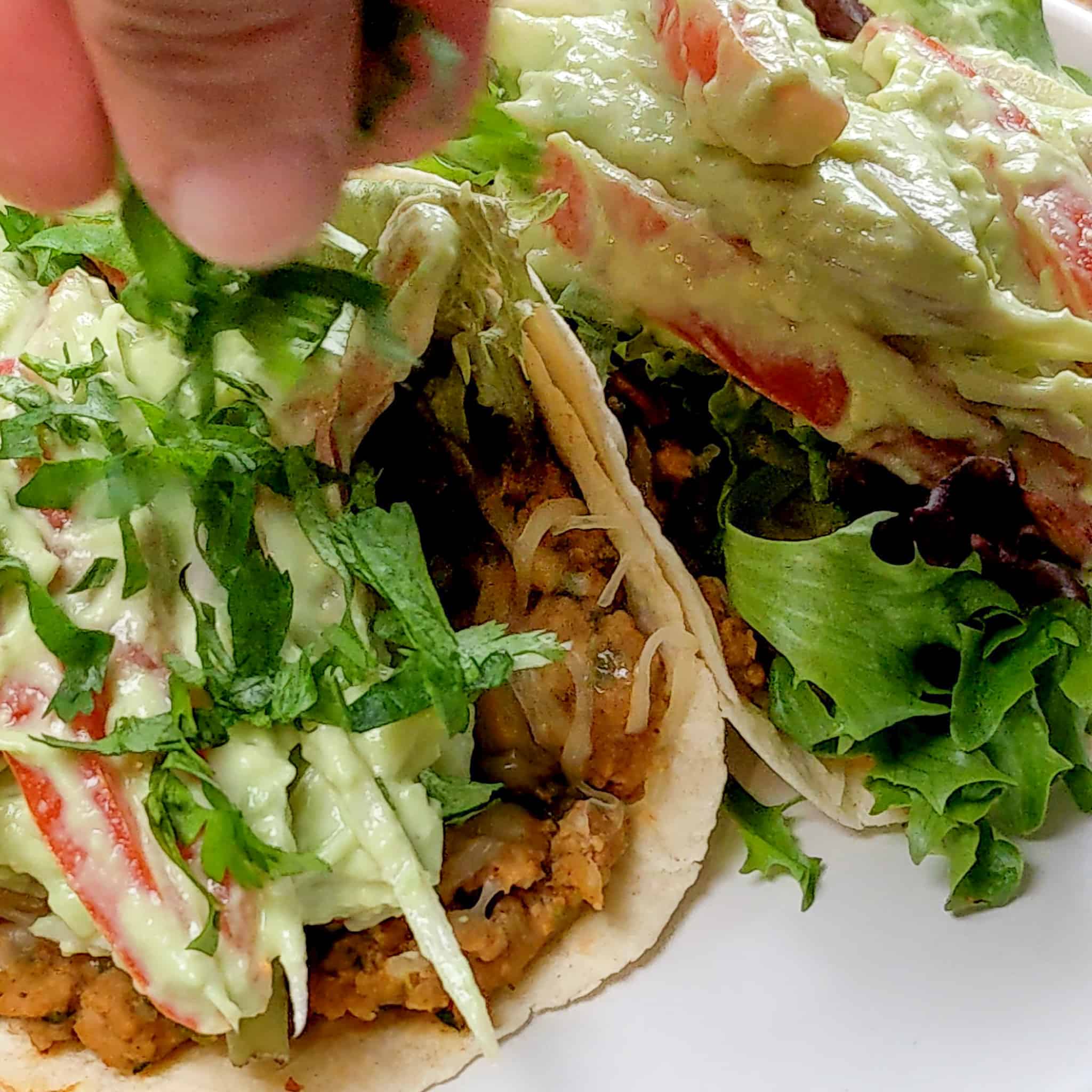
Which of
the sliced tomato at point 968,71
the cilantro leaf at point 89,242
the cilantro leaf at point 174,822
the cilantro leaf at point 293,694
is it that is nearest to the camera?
the cilantro leaf at point 174,822

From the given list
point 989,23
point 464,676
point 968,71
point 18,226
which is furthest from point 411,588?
point 989,23

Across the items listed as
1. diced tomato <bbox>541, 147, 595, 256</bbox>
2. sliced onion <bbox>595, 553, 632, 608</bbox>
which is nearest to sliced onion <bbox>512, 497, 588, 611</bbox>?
sliced onion <bbox>595, 553, 632, 608</bbox>

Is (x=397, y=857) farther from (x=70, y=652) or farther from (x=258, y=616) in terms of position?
(x=70, y=652)

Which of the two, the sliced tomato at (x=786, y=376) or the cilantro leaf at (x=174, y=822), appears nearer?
the cilantro leaf at (x=174, y=822)

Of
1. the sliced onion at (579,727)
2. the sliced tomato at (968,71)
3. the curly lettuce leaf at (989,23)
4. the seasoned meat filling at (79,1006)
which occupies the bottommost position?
→ the seasoned meat filling at (79,1006)

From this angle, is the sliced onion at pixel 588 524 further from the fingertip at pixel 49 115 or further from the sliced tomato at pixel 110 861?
the fingertip at pixel 49 115

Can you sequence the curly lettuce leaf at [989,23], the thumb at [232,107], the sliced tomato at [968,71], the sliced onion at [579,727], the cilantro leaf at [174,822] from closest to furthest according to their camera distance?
the thumb at [232,107] < the cilantro leaf at [174,822] < the sliced onion at [579,727] < the sliced tomato at [968,71] < the curly lettuce leaf at [989,23]

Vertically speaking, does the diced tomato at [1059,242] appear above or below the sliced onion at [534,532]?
above

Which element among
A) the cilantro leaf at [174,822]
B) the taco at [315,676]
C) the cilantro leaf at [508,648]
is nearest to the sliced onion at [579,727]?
the taco at [315,676]
